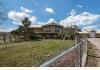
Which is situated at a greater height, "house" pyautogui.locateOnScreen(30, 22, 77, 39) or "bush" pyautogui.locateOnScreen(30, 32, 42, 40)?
"house" pyautogui.locateOnScreen(30, 22, 77, 39)

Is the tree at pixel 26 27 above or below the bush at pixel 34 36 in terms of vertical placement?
above

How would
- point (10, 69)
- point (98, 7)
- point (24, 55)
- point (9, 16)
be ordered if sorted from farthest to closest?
point (24, 55) → point (9, 16) → point (98, 7) → point (10, 69)

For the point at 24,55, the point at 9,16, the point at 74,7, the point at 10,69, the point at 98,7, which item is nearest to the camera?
the point at 10,69

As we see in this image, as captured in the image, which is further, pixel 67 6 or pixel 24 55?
pixel 24 55

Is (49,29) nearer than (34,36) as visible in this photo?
No

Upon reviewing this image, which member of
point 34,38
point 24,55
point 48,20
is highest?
point 48,20

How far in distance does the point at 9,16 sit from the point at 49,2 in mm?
479

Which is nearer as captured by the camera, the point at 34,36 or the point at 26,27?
the point at 34,36

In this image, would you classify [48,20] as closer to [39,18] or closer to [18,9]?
[39,18]

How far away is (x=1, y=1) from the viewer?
7.56ft

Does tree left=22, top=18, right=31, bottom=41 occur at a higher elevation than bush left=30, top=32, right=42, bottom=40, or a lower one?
higher

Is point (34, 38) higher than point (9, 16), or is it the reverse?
point (9, 16)

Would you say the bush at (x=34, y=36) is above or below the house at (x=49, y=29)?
below

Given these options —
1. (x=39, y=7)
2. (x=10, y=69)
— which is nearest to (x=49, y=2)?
(x=39, y=7)
